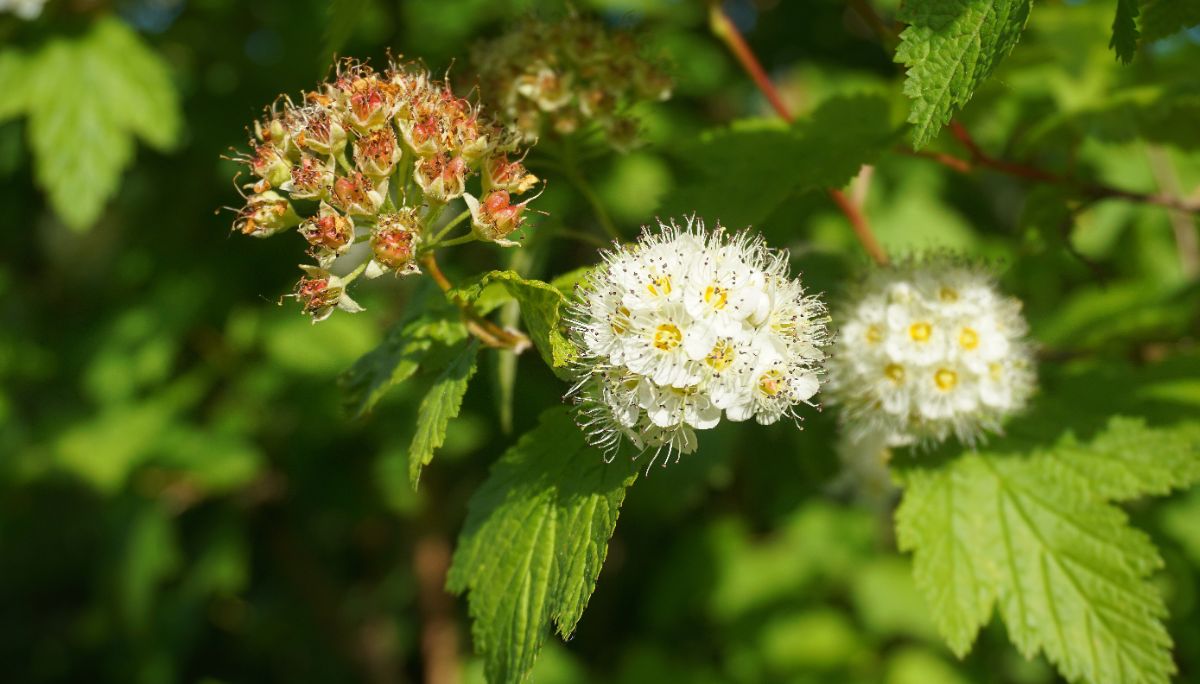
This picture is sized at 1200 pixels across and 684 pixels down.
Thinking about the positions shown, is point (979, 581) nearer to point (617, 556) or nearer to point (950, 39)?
point (950, 39)

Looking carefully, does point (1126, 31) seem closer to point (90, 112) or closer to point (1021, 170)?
point (1021, 170)

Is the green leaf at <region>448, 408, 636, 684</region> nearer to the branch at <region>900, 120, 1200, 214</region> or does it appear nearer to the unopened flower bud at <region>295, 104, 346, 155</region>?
the unopened flower bud at <region>295, 104, 346, 155</region>

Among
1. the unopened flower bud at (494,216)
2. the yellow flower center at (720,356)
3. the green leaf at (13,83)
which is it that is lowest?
the green leaf at (13,83)

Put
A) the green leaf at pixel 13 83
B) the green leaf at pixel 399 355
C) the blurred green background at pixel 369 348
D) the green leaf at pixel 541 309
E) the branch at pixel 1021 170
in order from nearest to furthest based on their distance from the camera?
the green leaf at pixel 541 309 < the green leaf at pixel 399 355 < the branch at pixel 1021 170 < the green leaf at pixel 13 83 < the blurred green background at pixel 369 348

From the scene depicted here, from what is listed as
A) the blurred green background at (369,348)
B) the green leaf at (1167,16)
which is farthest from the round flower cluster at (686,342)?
the blurred green background at (369,348)

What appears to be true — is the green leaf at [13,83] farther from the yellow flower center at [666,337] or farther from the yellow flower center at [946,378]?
the yellow flower center at [946,378]

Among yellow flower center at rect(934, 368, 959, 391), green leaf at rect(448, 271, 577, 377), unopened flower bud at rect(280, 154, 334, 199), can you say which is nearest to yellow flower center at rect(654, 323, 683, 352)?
green leaf at rect(448, 271, 577, 377)

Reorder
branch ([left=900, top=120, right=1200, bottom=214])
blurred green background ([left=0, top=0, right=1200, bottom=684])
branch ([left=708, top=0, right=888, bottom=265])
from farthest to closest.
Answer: blurred green background ([left=0, top=0, right=1200, bottom=684]) → branch ([left=708, top=0, right=888, bottom=265]) → branch ([left=900, top=120, right=1200, bottom=214])
